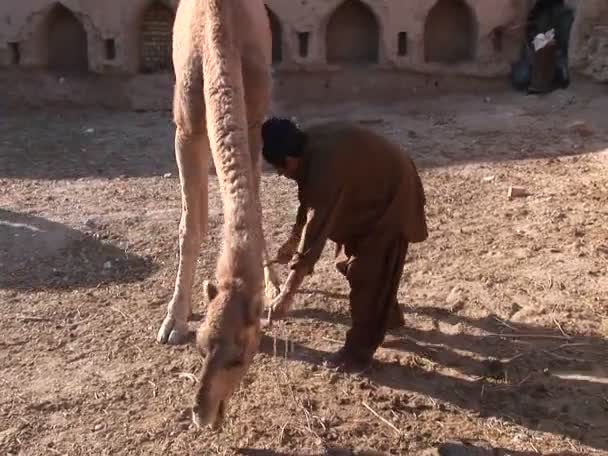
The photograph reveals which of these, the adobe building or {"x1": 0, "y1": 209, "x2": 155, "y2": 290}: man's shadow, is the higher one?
the adobe building

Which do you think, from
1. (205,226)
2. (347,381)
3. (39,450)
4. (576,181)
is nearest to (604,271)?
(576,181)

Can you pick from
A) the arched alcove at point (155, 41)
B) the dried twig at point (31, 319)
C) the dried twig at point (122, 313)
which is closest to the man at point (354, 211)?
the dried twig at point (122, 313)

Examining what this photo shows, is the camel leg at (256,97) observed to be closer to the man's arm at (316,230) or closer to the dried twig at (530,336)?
the man's arm at (316,230)

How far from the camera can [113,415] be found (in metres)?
4.36

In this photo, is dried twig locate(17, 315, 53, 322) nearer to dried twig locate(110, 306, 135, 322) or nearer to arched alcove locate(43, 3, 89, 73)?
dried twig locate(110, 306, 135, 322)

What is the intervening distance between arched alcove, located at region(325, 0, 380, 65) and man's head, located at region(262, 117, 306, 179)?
657cm

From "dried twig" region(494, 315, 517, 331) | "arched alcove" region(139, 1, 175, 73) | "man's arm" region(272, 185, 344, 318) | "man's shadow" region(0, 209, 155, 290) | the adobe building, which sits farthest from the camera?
"arched alcove" region(139, 1, 175, 73)

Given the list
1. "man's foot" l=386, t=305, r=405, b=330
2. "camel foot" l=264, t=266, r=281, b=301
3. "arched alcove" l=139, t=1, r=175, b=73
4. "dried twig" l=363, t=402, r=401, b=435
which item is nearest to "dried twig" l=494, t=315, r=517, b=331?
"man's foot" l=386, t=305, r=405, b=330

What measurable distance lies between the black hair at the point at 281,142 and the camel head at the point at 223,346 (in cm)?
121

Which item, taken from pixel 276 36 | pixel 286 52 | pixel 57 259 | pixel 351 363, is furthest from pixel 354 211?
pixel 276 36

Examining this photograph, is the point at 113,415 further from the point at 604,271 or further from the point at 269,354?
the point at 604,271

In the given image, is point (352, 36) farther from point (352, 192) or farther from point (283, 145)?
point (283, 145)

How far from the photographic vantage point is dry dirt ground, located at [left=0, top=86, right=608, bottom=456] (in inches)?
166

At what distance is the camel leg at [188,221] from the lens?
200 inches
